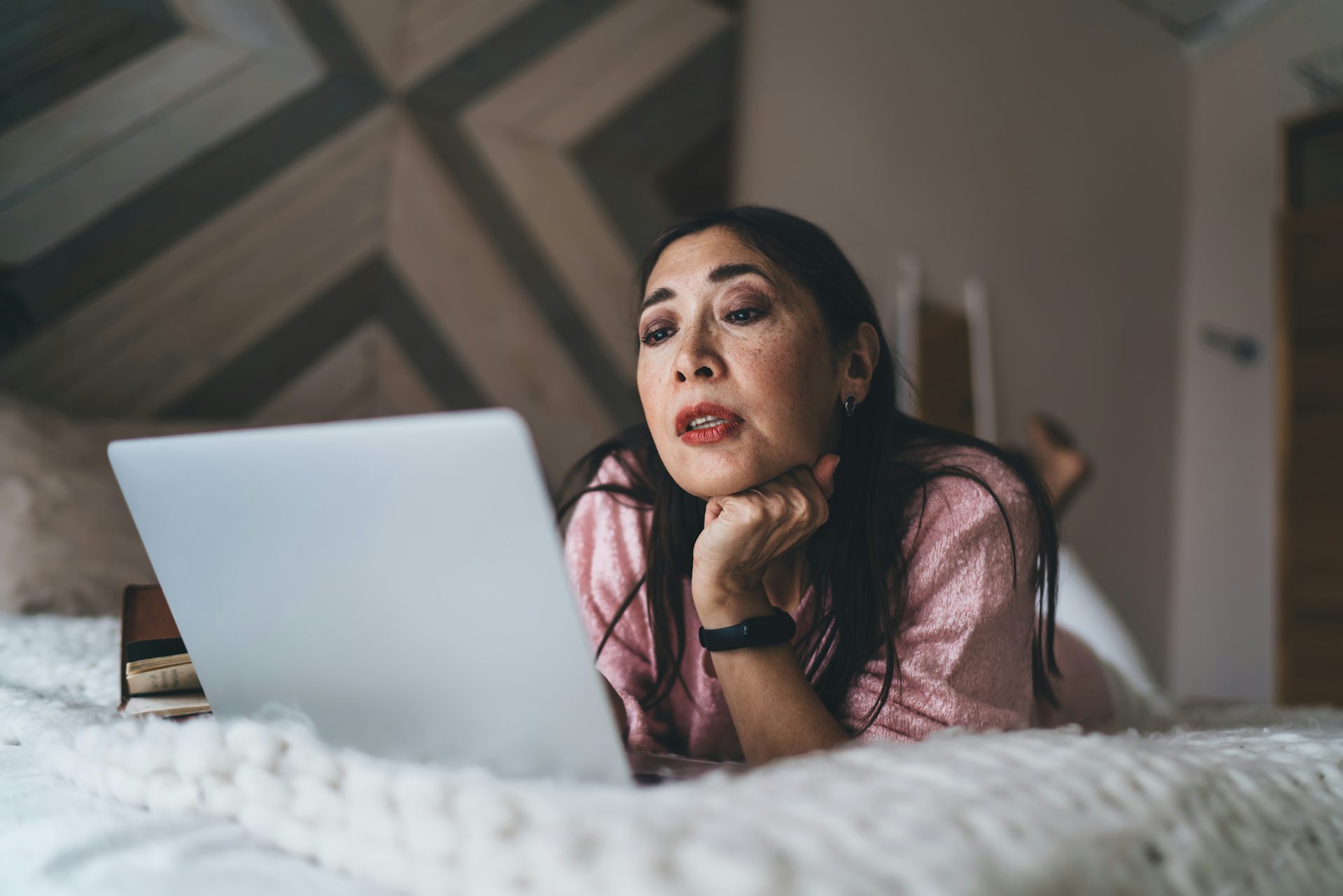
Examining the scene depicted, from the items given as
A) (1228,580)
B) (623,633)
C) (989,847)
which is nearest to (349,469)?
(989,847)

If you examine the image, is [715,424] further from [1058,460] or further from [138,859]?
[1058,460]

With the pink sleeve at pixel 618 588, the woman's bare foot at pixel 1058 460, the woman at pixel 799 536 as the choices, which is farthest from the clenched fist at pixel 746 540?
the woman's bare foot at pixel 1058 460

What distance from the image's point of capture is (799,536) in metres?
0.80

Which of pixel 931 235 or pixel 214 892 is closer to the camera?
pixel 214 892

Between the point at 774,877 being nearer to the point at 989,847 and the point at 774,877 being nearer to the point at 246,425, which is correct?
the point at 989,847

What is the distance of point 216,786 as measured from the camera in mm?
504

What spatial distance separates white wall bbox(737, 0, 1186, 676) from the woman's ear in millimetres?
1396

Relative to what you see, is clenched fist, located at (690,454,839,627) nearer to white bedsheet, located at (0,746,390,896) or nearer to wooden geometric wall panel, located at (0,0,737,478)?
white bedsheet, located at (0,746,390,896)

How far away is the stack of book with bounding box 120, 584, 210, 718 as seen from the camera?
2.41 ft

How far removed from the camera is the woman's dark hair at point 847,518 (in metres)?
0.84

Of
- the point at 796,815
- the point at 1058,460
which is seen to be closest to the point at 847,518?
the point at 796,815

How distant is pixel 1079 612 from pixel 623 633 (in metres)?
1.11

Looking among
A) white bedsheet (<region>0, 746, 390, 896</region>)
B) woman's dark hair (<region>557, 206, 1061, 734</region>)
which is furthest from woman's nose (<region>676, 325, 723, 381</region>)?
white bedsheet (<region>0, 746, 390, 896</region>)

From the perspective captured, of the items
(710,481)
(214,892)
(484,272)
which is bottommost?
(214,892)
